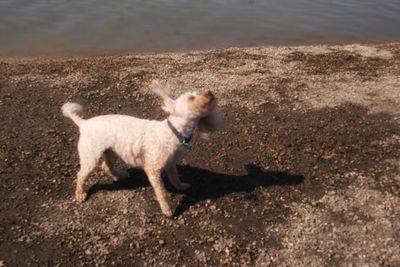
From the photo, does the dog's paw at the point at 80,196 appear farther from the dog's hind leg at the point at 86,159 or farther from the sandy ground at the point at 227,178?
the dog's hind leg at the point at 86,159

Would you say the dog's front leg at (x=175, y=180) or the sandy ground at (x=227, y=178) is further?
the dog's front leg at (x=175, y=180)

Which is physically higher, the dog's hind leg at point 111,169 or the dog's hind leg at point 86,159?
the dog's hind leg at point 86,159

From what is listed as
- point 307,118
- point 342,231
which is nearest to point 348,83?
point 307,118

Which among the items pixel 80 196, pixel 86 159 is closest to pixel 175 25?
pixel 80 196

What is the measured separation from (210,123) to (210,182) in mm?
1929

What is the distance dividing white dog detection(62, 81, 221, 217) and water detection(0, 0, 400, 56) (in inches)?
407

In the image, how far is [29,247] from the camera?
255 inches

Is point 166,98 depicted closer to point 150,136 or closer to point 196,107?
point 196,107

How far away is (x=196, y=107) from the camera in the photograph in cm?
600

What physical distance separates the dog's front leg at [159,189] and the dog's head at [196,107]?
104 cm

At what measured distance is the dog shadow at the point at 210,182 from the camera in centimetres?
769

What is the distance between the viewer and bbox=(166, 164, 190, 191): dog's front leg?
290 inches

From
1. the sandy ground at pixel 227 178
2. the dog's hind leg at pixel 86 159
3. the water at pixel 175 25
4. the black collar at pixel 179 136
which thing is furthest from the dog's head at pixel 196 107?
the water at pixel 175 25

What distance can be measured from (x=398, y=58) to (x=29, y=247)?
1373 cm
